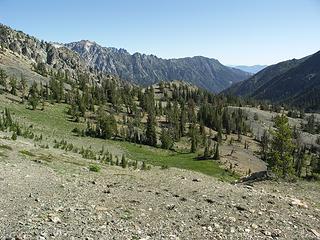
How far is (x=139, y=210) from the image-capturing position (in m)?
24.4

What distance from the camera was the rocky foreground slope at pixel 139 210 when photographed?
20.4m

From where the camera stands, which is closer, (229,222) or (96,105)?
(229,222)

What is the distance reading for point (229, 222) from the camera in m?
22.9

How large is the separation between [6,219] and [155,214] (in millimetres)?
8092

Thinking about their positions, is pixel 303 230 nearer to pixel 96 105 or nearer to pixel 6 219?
pixel 6 219

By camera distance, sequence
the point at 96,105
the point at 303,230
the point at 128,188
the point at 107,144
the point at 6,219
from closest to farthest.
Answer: the point at 6,219 < the point at 303,230 < the point at 128,188 < the point at 107,144 < the point at 96,105

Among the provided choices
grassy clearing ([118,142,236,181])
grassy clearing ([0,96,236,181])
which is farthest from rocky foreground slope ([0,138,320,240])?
grassy clearing ([0,96,236,181])

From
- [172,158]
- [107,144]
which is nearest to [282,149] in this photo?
[172,158]

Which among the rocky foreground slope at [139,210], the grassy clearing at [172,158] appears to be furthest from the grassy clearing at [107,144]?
the rocky foreground slope at [139,210]

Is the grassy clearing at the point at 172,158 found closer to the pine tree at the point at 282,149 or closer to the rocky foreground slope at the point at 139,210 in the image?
the pine tree at the point at 282,149

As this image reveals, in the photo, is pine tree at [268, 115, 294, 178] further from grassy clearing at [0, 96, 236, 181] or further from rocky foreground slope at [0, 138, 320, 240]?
grassy clearing at [0, 96, 236, 181]

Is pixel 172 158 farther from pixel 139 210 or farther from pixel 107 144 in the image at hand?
pixel 139 210

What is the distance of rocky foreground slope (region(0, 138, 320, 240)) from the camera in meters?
20.4

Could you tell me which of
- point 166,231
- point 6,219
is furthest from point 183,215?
point 6,219
